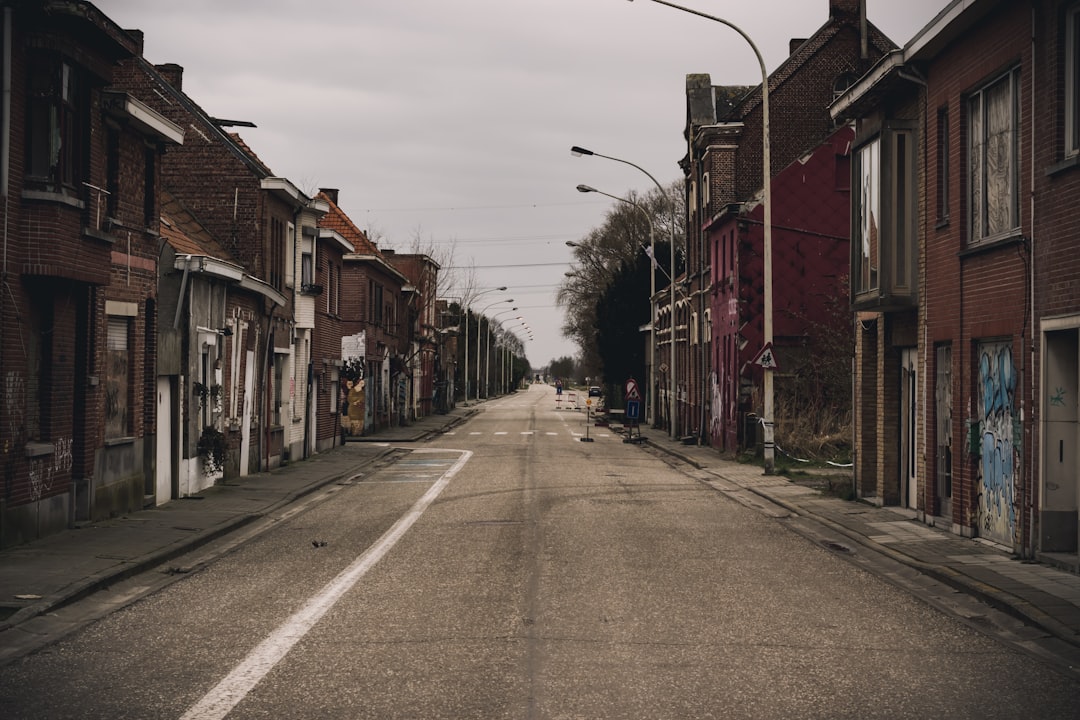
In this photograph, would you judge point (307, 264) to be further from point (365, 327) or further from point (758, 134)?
point (758, 134)

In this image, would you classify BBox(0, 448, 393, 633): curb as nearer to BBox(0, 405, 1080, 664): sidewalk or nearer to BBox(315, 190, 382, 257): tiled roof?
BBox(0, 405, 1080, 664): sidewalk

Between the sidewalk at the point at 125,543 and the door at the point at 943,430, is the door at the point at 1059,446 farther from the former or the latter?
the sidewalk at the point at 125,543

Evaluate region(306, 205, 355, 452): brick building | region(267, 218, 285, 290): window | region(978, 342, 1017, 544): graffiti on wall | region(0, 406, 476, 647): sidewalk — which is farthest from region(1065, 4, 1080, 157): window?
region(306, 205, 355, 452): brick building

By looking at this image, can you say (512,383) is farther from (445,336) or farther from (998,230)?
(998,230)

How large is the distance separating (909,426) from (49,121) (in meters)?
12.7

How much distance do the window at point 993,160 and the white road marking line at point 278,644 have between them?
806 cm

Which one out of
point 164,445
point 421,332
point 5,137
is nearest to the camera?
point 5,137

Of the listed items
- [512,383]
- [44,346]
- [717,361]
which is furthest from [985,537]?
[512,383]

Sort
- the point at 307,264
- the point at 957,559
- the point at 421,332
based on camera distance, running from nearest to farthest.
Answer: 1. the point at 957,559
2. the point at 307,264
3. the point at 421,332

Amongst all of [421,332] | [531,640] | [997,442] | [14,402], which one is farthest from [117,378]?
[421,332]

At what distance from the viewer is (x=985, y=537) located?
45.8 ft

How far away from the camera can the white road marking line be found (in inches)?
250

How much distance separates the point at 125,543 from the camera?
13.3 meters

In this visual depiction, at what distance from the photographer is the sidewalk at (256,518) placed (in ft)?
31.6
